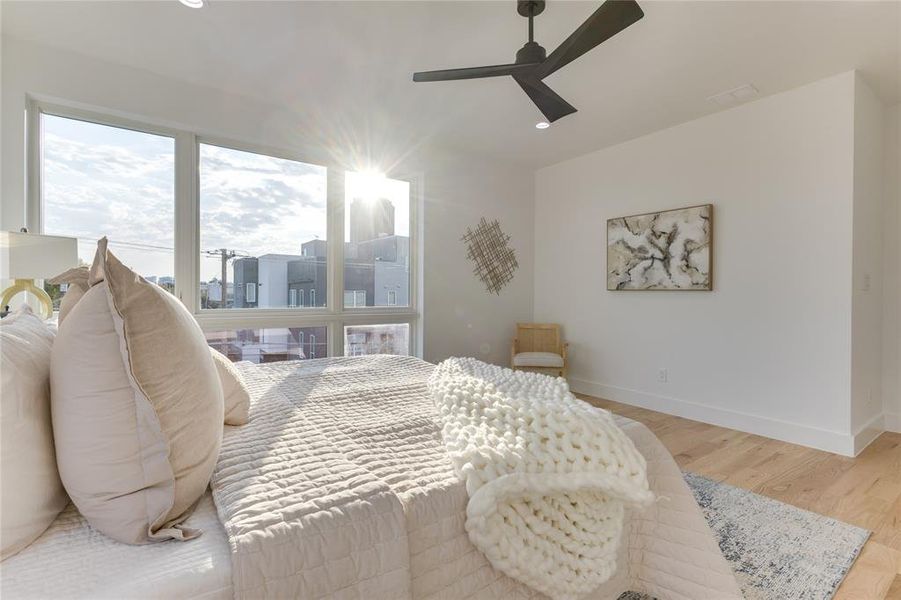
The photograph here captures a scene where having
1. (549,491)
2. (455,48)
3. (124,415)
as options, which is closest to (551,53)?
(455,48)

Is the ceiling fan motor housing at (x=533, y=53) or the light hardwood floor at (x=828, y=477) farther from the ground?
the ceiling fan motor housing at (x=533, y=53)

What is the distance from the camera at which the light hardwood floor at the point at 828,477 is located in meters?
1.62

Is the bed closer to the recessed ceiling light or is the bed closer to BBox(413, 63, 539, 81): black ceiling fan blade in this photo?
BBox(413, 63, 539, 81): black ceiling fan blade

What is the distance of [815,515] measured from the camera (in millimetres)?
1980

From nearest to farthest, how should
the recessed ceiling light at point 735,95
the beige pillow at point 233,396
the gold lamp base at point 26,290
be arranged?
1. the beige pillow at point 233,396
2. the gold lamp base at point 26,290
3. the recessed ceiling light at point 735,95

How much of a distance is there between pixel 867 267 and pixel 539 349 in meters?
2.68

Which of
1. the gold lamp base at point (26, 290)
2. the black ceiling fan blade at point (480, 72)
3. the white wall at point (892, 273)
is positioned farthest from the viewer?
the white wall at point (892, 273)

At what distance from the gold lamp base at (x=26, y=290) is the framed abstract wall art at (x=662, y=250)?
4.29 m

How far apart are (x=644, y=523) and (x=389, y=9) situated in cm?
257

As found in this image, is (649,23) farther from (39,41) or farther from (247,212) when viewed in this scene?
(39,41)

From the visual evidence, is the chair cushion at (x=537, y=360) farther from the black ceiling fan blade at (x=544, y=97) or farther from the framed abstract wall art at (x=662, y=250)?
the black ceiling fan blade at (x=544, y=97)

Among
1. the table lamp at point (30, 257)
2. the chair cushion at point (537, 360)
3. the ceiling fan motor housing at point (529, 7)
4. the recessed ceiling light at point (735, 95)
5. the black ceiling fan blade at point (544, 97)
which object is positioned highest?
the recessed ceiling light at point (735, 95)

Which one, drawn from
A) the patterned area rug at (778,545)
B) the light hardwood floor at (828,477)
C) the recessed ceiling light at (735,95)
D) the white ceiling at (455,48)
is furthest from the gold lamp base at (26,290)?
the recessed ceiling light at (735,95)

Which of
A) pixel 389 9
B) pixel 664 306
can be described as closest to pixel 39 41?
pixel 389 9
